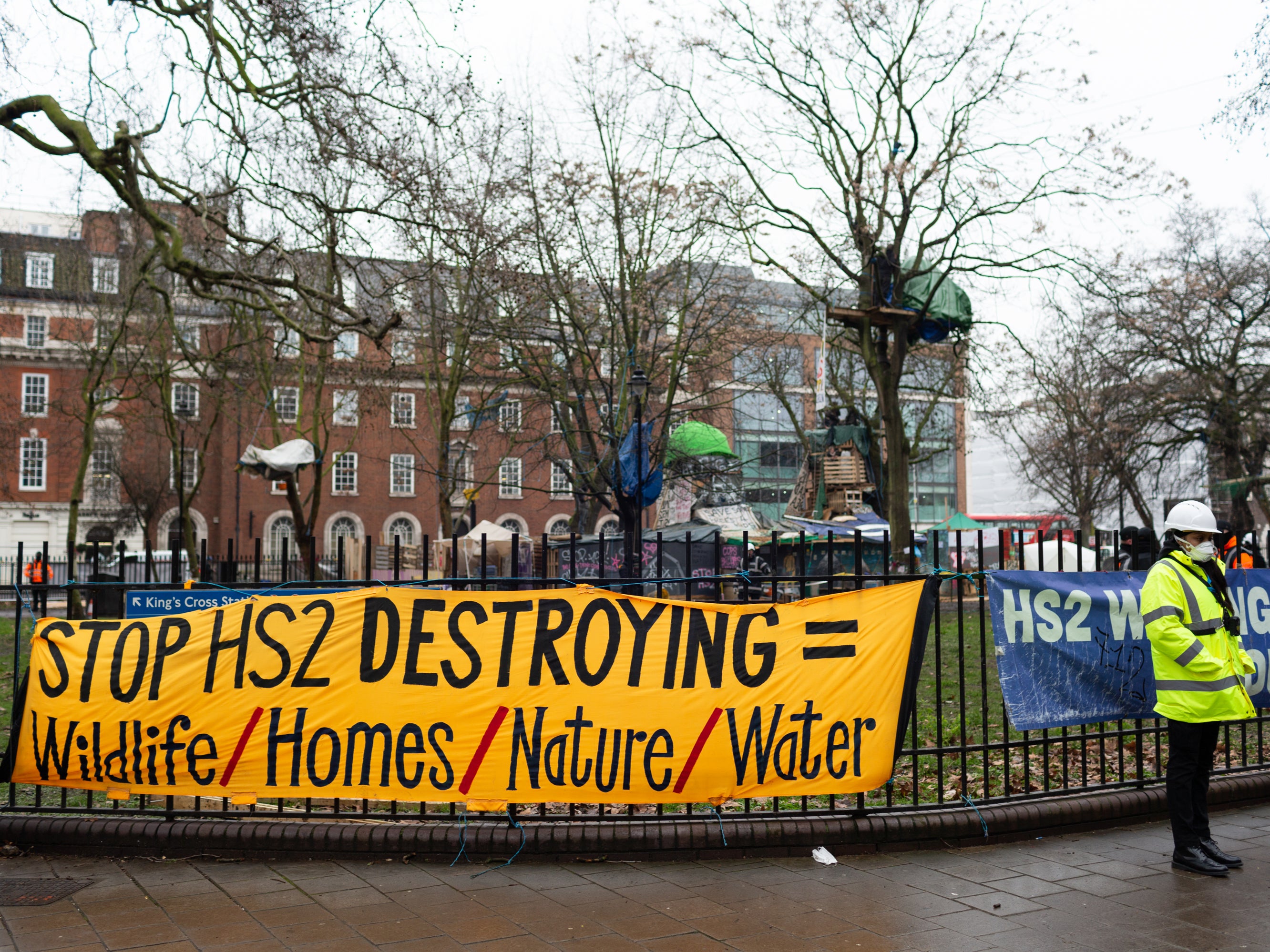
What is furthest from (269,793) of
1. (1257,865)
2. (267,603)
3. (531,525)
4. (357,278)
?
(531,525)

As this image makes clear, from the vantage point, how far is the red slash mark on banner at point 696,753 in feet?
18.5

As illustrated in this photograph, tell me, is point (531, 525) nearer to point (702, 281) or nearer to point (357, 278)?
point (702, 281)

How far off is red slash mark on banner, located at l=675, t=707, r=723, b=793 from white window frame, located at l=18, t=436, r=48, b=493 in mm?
59346

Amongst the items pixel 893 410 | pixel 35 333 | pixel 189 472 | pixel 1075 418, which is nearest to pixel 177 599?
pixel 893 410

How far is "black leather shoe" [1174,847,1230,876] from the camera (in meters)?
5.28

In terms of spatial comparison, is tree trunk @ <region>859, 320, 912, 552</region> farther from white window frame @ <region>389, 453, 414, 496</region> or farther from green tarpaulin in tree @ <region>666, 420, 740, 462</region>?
white window frame @ <region>389, 453, 414, 496</region>

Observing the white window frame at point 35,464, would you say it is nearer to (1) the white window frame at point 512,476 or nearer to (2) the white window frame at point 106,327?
(1) the white window frame at point 512,476

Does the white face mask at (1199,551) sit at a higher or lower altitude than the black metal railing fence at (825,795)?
higher

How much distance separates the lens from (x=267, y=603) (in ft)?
19.5

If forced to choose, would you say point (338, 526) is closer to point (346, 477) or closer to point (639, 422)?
point (346, 477)

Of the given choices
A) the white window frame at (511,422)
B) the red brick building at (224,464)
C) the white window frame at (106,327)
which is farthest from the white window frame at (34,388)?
the white window frame at (511,422)

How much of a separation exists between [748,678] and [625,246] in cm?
1984

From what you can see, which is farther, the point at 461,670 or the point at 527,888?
the point at 461,670

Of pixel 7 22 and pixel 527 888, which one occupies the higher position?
pixel 7 22
